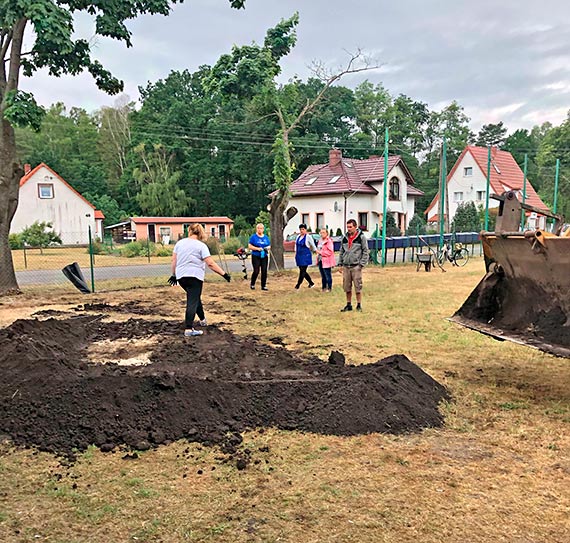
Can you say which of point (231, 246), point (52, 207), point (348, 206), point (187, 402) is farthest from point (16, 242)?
point (187, 402)

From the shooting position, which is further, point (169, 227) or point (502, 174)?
point (169, 227)

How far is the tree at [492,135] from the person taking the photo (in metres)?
87.1

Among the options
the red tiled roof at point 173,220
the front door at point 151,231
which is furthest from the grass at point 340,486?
the front door at point 151,231

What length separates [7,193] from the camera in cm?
1316

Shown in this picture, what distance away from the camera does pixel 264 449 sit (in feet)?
13.5

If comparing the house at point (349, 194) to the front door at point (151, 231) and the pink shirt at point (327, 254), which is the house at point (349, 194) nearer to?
the front door at point (151, 231)

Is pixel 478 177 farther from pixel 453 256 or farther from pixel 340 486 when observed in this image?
pixel 340 486

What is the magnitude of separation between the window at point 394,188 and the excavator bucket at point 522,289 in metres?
37.1

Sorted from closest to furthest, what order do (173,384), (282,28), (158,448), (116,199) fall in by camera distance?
(158,448), (173,384), (282,28), (116,199)

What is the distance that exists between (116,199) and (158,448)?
6492 cm

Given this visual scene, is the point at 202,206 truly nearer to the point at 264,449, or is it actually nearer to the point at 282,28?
the point at 282,28

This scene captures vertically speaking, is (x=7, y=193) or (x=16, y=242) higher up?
(x=7, y=193)

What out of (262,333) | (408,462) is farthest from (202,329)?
(408,462)

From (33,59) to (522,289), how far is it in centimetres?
1333
